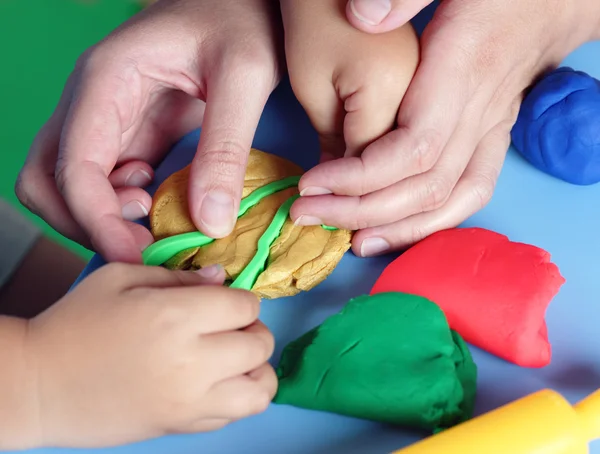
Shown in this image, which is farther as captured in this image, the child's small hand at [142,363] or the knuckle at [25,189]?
the knuckle at [25,189]

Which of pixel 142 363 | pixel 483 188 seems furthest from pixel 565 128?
pixel 142 363

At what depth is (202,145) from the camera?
57cm

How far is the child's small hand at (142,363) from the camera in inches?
17.1

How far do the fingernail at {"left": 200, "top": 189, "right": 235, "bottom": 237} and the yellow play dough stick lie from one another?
9.0 inches

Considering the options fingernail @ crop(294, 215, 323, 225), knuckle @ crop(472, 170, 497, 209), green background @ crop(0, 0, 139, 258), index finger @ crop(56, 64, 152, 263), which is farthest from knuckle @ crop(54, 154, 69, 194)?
green background @ crop(0, 0, 139, 258)

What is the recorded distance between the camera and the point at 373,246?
569 mm

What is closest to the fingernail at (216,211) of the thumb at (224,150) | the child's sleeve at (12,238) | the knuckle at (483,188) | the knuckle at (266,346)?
the thumb at (224,150)

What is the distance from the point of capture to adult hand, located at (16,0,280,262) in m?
0.55

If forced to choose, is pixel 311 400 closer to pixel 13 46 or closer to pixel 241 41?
pixel 241 41

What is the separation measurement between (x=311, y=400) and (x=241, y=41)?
13.2 inches

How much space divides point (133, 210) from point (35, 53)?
1.59 m

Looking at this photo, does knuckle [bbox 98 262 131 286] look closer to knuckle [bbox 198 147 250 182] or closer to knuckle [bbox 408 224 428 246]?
knuckle [bbox 198 147 250 182]

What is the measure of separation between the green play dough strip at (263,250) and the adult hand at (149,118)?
3 cm

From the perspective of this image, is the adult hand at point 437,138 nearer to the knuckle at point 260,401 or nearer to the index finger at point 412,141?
the index finger at point 412,141
